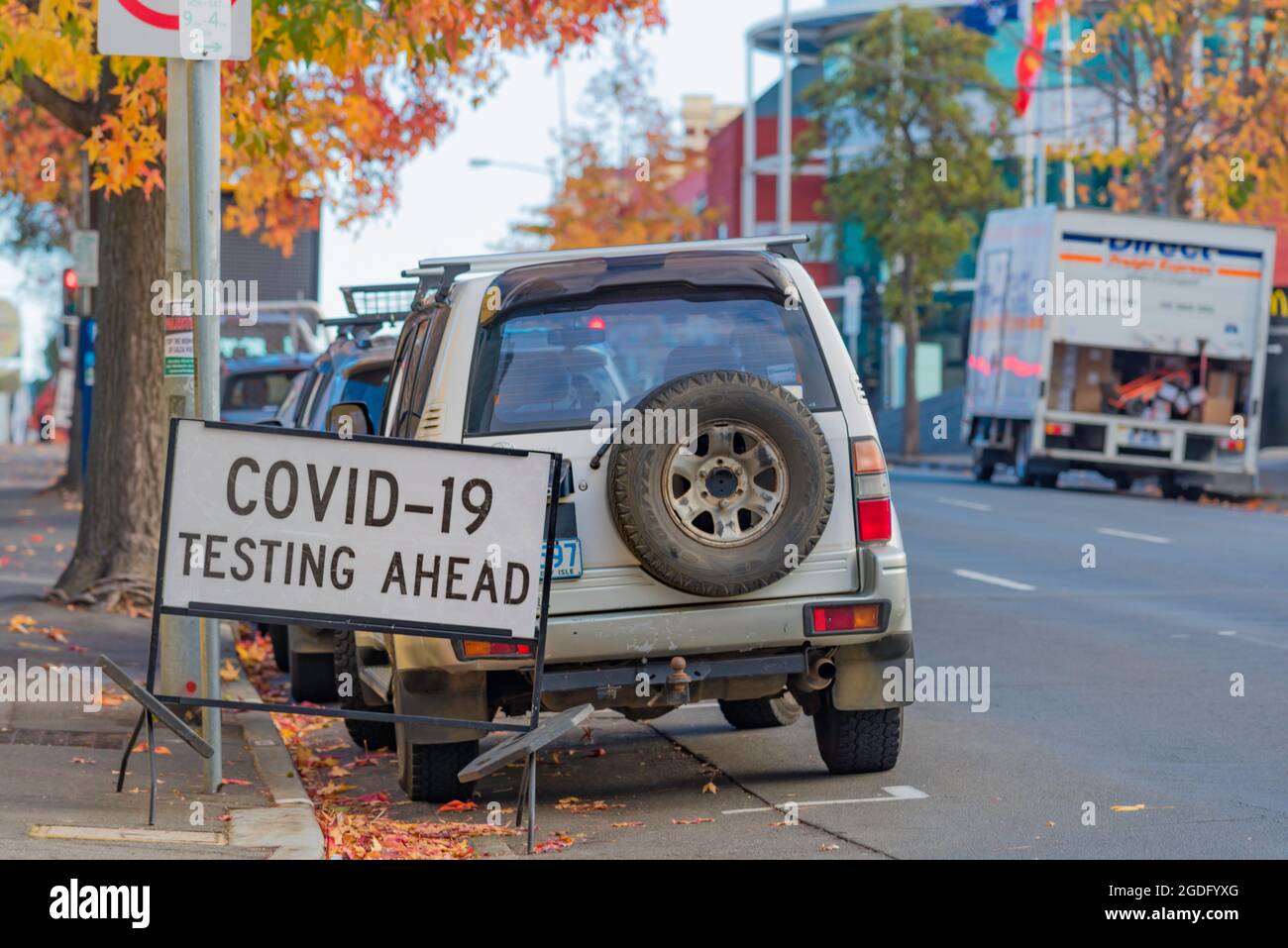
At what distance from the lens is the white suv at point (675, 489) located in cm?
775

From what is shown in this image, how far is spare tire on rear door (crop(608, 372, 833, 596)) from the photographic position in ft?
25.2

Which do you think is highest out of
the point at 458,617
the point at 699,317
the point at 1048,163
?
the point at 1048,163

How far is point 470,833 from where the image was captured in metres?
7.83

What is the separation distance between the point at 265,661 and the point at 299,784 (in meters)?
5.61

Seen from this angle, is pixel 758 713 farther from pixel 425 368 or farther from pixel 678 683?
pixel 425 368

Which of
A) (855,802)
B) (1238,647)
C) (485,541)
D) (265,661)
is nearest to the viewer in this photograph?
(485,541)

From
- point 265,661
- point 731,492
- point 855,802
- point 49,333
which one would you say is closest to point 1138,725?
point 855,802

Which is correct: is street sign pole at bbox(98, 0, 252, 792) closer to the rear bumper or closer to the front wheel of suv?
the front wheel of suv

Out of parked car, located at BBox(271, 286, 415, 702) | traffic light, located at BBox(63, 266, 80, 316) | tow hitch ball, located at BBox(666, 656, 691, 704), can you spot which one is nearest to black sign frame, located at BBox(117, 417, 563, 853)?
tow hitch ball, located at BBox(666, 656, 691, 704)

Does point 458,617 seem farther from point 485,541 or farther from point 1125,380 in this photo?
point 1125,380

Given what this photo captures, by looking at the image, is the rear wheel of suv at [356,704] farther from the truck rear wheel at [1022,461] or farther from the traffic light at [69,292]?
the truck rear wheel at [1022,461]

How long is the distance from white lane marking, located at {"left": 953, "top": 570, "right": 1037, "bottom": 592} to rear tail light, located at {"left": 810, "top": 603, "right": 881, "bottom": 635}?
813 centimetres

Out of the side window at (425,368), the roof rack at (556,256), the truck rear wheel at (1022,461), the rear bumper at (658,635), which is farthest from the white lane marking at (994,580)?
the truck rear wheel at (1022,461)
